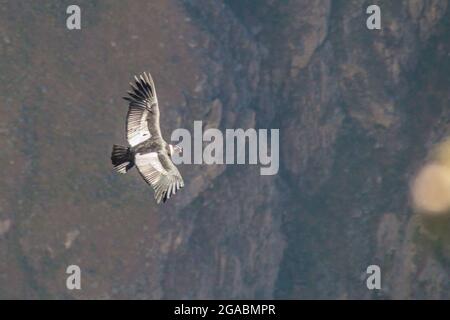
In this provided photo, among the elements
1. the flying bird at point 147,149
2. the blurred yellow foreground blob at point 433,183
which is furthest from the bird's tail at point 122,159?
the blurred yellow foreground blob at point 433,183

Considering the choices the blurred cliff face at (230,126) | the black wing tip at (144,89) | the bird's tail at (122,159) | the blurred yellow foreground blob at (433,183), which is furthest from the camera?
the blurred yellow foreground blob at (433,183)

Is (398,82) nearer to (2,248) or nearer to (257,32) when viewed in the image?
(257,32)

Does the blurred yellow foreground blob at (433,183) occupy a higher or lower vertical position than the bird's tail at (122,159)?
lower

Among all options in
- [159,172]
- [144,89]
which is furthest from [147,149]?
[144,89]

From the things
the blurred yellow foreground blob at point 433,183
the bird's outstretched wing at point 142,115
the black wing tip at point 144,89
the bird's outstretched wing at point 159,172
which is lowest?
the blurred yellow foreground blob at point 433,183

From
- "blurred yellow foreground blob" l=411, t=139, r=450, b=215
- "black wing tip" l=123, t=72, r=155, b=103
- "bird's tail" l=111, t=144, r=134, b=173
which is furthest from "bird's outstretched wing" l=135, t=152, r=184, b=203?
"blurred yellow foreground blob" l=411, t=139, r=450, b=215

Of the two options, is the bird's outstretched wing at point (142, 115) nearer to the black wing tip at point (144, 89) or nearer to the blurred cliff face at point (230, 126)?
the black wing tip at point (144, 89)

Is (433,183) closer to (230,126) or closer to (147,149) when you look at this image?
(230,126)
